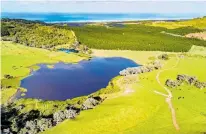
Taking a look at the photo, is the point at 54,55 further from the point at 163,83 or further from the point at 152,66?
the point at 163,83

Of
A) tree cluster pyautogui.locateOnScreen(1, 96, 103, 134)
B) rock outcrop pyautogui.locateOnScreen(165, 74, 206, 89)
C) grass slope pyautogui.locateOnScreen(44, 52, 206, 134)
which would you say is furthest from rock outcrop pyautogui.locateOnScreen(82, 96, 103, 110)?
rock outcrop pyautogui.locateOnScreen(165, 74, 206, 89)

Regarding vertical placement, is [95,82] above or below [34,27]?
below

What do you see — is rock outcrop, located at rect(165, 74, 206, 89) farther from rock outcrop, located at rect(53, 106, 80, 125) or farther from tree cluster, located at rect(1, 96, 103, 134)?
rock outcrop, located at rect(53, 106, 80, 125)

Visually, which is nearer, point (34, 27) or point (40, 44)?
point (40, 44)

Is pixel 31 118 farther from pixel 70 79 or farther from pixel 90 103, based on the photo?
pixel 70 79

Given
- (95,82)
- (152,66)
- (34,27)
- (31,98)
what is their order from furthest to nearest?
(34,27) < (152,66) < (95,82) < (31,98)

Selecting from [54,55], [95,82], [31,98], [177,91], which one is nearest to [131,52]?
[54,55]

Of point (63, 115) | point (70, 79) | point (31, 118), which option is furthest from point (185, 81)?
point (31, 118)

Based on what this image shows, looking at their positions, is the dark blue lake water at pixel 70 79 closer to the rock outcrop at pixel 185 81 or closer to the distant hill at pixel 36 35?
the rock outcrop at pixel 185 81
